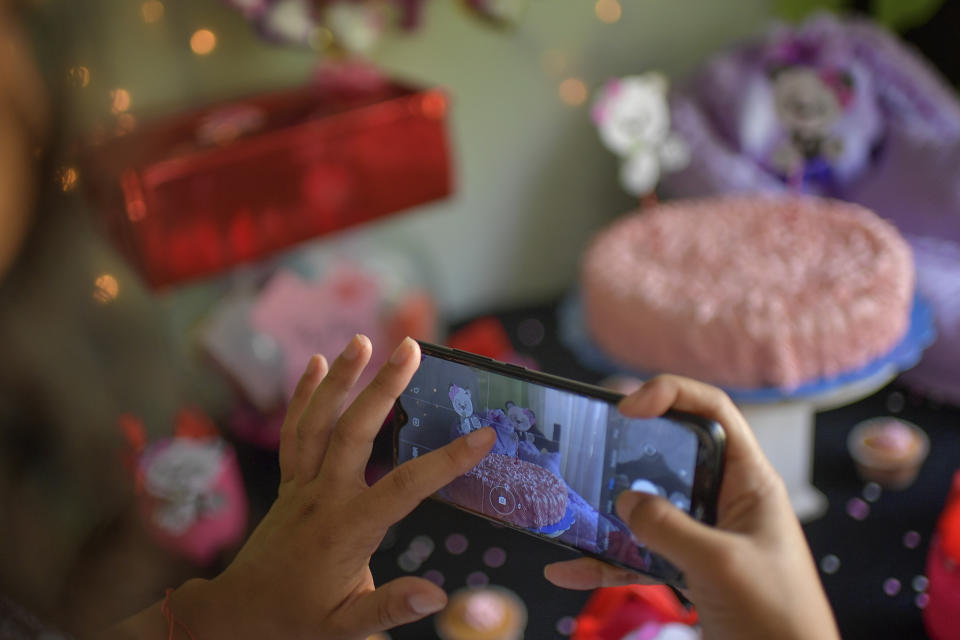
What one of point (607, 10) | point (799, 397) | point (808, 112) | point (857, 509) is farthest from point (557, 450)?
point (607, 10)

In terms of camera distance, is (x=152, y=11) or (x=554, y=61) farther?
(x=554, y=61)

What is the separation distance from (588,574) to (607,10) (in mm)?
1797

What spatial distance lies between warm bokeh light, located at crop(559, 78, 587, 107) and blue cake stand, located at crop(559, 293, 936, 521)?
815 mm

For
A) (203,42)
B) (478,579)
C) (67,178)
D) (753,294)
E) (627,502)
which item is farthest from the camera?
(203,42)

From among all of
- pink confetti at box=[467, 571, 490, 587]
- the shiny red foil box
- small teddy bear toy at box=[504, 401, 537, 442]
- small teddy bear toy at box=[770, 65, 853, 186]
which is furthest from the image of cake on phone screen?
small teddy bear toy at box=[770, 65, 853, 186]

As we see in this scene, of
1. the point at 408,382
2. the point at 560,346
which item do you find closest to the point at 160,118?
the point at 560,346

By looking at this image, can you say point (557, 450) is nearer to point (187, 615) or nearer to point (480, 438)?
point (480, 438)

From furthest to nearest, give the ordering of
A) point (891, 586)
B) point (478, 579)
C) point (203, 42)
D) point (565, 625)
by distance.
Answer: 1. point (203, 42)
2. point (891, 586)
3. point (478, 579)
4. point (565, 625)

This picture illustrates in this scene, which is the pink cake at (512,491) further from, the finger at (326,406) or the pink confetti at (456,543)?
the pink confetti at (456,543)

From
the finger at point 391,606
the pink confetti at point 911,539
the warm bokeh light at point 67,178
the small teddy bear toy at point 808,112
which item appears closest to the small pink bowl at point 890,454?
the pink confetti at point 911,539

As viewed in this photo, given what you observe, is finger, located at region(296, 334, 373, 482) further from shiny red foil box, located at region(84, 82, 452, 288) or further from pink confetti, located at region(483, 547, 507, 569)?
shiny red foil box, located at region(84, 82, 452, 288)

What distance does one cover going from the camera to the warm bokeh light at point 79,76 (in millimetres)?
→ 348

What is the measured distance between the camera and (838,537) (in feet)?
4.12

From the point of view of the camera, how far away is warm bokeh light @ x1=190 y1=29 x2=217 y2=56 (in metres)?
1.53
